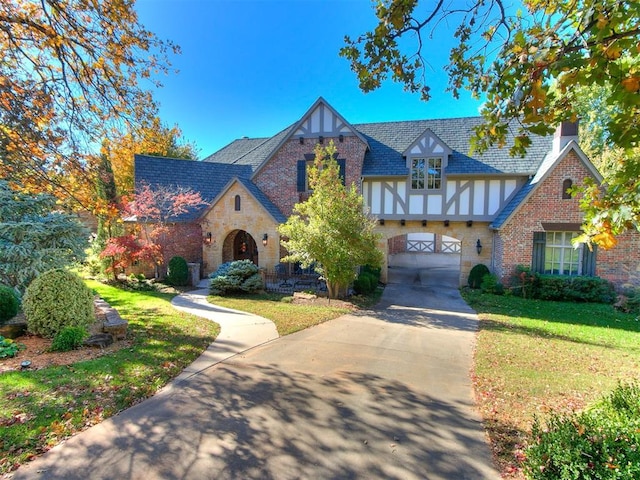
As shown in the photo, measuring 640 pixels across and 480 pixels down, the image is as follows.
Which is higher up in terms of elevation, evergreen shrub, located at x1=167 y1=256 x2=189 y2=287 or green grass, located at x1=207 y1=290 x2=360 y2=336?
evergreen shrub, located at x1=167 y1=256 x2=189 y2=287

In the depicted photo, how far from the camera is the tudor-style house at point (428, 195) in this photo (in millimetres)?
13523

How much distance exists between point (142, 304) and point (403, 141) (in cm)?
1462

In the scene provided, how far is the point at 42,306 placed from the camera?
7.01 metres

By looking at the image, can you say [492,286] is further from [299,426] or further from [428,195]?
[299,426]

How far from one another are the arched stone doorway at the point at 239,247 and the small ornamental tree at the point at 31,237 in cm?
767

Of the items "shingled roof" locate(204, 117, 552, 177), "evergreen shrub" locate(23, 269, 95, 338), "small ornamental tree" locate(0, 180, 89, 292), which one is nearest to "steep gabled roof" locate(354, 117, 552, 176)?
"shingled roof" locate(204, 117, 552, 177)

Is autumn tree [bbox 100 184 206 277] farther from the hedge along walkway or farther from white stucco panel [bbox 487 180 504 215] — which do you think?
white stucco panel [bbox 487 180 504 215]

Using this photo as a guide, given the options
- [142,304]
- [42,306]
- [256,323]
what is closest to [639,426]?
[256,323]

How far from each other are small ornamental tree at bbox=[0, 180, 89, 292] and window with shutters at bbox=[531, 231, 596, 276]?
1771cm

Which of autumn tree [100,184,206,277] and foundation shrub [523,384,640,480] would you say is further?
autumn tree [100,184,206,277]

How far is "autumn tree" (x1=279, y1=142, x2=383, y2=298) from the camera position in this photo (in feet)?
37.6

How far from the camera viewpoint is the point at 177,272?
15.0 meters

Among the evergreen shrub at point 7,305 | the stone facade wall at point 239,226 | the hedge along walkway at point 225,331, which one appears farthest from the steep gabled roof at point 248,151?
the evergreen shrub at point 7,305

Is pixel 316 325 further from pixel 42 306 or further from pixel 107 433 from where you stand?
pixel 42 306
